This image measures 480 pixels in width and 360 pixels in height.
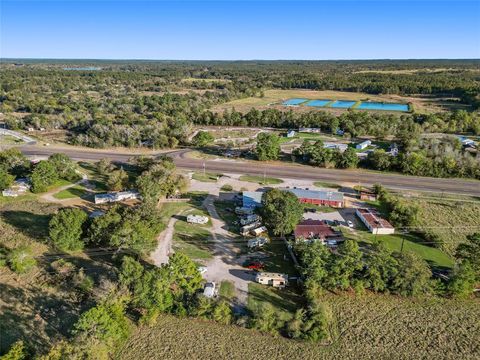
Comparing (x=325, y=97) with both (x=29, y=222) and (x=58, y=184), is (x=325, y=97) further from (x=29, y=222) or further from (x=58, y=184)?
(x=29, y=222)

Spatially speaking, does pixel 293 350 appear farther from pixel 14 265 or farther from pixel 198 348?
pixel 14 265

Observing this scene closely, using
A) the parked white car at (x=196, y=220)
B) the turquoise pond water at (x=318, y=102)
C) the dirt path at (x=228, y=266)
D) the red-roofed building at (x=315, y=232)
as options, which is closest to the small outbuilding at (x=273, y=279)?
the dirt path at (x=228, y=266)

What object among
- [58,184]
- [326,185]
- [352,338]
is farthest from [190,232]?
[58,184]

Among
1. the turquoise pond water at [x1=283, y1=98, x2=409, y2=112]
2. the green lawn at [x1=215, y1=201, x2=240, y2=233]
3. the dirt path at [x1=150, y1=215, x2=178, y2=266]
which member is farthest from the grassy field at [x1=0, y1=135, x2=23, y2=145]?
the turquoise pond water at [x1=283, y1=98, x2=409, y2=112]

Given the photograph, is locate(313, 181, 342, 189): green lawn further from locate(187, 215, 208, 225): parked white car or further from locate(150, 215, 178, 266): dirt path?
locate(150, 215, 178, 266): dirt path

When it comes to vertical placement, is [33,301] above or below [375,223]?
below

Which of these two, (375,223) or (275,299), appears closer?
(275,299)
